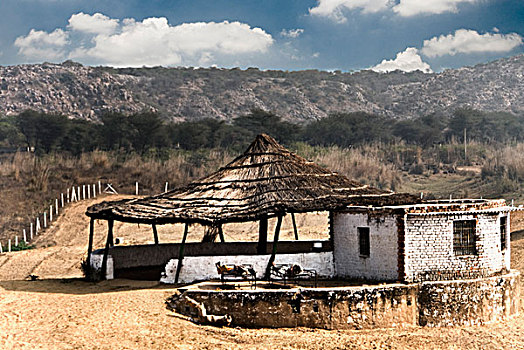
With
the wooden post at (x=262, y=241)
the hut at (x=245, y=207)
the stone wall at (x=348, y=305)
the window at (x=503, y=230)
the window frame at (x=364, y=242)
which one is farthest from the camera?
the wooden post at (x=262, y=241)

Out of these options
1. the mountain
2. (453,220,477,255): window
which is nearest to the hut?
Result: (453,220,477,255): window

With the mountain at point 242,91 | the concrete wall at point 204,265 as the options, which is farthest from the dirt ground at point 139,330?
the mountain at point 242,91

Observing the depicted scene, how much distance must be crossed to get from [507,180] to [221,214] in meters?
26.8

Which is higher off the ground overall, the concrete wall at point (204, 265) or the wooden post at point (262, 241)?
the wooden post at point (262, 241)

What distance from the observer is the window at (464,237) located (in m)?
15.8

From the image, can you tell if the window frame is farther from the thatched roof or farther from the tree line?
the tree line

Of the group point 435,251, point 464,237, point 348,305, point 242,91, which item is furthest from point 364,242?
point 242,91

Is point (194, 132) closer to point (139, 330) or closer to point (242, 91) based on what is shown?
point (139, 330)

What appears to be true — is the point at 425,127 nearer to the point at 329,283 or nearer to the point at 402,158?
the point at 402,158

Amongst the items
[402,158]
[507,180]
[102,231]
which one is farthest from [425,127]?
[102,231]

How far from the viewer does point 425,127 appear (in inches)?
2630

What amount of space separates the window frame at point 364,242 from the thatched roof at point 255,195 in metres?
0.82

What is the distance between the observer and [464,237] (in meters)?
15.9

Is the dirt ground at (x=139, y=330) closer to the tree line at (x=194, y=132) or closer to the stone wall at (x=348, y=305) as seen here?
the stone wall at (x=348, y=305)
